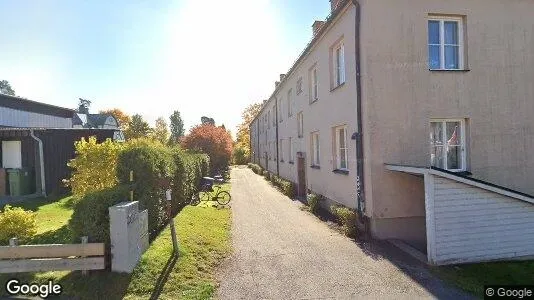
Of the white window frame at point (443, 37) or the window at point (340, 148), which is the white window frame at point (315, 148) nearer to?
the window at point (340, 148)

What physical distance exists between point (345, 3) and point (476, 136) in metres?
5.09

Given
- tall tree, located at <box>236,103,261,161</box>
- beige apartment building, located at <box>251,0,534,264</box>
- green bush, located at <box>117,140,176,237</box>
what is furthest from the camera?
tall tree, located at <box>236,103,261,161</box>

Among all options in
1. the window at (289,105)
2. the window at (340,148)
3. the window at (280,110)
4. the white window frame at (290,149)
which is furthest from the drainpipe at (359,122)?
the window at (280,110)

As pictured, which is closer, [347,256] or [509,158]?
[347,256]

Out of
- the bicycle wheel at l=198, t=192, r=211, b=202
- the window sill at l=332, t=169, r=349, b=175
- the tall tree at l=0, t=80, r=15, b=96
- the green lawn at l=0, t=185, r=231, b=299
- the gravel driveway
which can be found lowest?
the gravel driveway

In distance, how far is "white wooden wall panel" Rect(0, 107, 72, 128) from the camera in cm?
2123

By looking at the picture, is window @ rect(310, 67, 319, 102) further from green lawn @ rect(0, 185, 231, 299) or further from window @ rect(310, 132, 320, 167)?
green lawn @ rect(0, 185, 231, 299)

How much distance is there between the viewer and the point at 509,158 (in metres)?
9.24

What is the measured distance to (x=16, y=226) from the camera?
7918 mm

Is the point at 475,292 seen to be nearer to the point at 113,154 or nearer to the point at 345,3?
the point at 345,3

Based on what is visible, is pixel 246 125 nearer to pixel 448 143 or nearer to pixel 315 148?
pixel 315 148

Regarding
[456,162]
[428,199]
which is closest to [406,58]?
[456,162]

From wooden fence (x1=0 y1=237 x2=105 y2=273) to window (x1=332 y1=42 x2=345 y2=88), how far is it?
8155 mm

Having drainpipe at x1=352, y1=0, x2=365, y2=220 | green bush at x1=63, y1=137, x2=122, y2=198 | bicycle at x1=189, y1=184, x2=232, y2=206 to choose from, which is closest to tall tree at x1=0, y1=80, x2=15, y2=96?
bicycle at x1=189, y1=184, x2=232, y2=206
